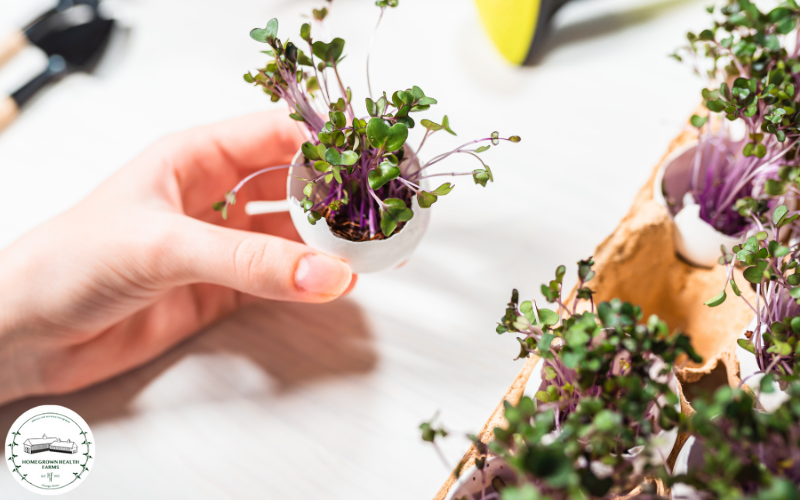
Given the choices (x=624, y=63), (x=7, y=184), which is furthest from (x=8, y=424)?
(x=624, y=63)

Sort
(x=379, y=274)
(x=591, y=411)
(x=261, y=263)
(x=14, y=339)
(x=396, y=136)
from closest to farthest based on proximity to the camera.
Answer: (x=591, y=411), (x=396, y=136), (x=261, y=263), (x=14, y=339), (x=379, y=274)

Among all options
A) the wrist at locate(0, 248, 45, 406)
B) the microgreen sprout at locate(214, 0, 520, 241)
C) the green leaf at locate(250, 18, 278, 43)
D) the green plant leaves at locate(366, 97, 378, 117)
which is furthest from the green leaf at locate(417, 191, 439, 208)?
the wrist at locate(0, 248, 45, 406)

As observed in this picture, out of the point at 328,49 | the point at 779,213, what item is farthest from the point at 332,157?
the point at 779,213

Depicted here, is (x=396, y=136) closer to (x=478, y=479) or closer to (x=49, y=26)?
(x=478, y=479)

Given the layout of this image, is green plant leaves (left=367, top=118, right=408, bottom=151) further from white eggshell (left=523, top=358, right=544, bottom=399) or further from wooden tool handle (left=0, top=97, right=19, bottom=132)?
wooden tool handle (left=0, top=97, right=19, bottom=132)

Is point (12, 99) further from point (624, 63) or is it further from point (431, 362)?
point (624, 63)
